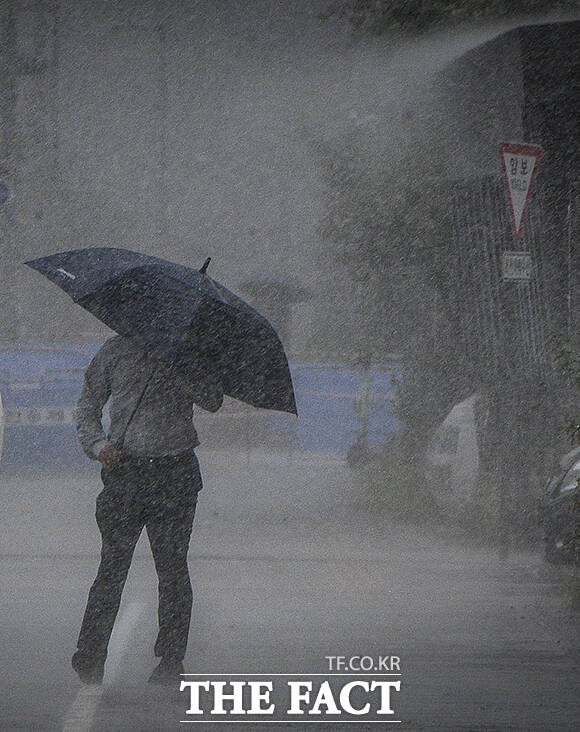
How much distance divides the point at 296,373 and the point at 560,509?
8.43 m

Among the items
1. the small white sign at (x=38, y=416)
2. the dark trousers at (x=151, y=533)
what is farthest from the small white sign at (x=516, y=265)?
the small white sign at (x=38, y=416)

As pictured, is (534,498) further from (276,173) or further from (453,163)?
(276,173)

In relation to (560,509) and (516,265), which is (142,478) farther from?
(516,265)

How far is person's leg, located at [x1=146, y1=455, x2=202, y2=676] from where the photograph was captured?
5.21m

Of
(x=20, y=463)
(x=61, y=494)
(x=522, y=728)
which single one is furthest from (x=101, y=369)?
(x=20, y=463)

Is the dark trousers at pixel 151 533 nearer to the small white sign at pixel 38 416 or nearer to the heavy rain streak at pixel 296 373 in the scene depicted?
the heavy rain streak at pixel 296 373

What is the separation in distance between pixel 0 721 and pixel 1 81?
49.8 ft

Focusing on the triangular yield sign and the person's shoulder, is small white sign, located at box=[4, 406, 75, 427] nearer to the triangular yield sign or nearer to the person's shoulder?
the triangular yield sign

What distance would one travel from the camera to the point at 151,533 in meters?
5.32

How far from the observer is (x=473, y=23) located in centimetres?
1055

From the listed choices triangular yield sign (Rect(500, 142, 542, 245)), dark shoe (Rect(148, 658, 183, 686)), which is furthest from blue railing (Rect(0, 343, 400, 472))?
dark shoe (Rect(148, 658, 183, 686))

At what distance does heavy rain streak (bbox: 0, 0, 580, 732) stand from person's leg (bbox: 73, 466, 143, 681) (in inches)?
0.5

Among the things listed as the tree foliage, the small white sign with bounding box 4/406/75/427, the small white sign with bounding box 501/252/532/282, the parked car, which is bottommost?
the parked car

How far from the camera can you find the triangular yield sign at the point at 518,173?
28.5ft
